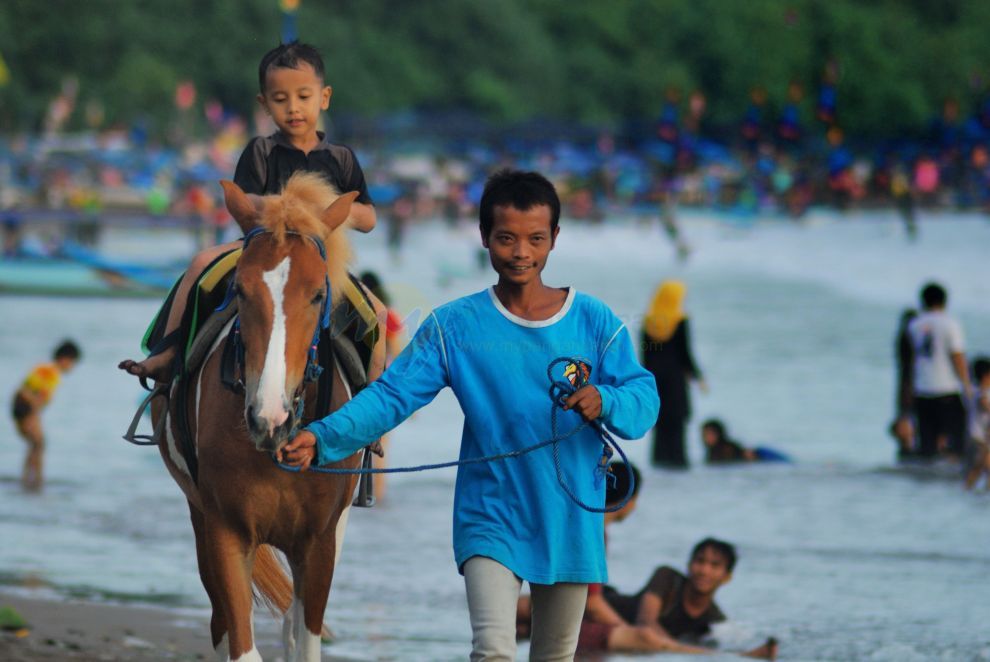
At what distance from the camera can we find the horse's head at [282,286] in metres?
5.07

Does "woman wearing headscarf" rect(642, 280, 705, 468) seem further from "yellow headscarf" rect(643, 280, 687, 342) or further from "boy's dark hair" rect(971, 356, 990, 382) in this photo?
"boy's dark hair" rect(971, 356, 990, 382)

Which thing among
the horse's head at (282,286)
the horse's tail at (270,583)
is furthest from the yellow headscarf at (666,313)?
the horse's head at (282,286)

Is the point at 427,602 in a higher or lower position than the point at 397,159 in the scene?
lower

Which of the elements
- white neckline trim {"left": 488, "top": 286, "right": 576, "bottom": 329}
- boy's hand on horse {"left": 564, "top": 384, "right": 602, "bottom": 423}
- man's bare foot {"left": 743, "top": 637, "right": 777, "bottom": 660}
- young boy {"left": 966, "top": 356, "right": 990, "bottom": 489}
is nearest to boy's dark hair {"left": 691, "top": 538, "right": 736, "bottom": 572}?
man's bare foot {"left": 743, "top": 637, "right": 777, "bottom": 660}

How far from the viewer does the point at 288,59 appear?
21.0 ft

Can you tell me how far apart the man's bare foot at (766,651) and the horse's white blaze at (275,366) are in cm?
447

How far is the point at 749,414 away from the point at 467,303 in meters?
16.6

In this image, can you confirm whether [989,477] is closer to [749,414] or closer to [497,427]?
[749,414]

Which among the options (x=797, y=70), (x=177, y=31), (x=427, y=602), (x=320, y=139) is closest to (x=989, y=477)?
(x=427, y=602)

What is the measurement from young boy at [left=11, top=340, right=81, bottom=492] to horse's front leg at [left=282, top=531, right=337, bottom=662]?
8.86 meters

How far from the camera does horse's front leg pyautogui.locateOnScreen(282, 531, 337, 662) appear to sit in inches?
237

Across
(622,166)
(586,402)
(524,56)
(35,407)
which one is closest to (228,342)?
(586,402)

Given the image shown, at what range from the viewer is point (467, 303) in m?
5.21

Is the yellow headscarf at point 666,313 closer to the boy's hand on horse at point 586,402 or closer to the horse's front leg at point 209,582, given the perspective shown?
the horse's front leg at point 209,582
